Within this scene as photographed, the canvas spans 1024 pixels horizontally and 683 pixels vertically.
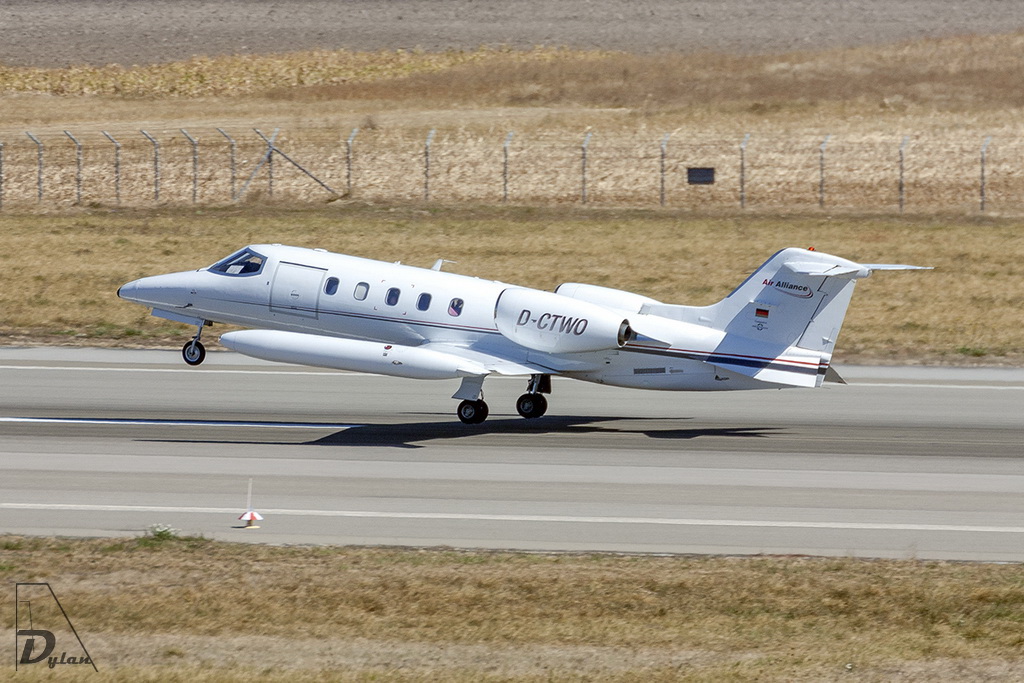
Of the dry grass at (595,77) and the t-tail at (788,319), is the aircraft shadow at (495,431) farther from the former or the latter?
the dry grass at (595,77)

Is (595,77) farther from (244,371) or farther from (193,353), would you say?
(193,353)

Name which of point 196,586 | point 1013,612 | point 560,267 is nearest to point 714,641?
point 1013,612

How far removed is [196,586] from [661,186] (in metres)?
41.2

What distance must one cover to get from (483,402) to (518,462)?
3010 mm

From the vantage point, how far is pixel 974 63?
8275cm

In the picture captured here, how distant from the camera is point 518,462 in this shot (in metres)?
21.8

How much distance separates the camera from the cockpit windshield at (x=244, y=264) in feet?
85.7

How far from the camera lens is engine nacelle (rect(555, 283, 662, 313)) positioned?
24.5m

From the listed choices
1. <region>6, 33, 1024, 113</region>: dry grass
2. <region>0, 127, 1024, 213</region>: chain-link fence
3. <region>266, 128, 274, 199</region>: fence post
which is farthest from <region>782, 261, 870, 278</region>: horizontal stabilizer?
<region>6, 33, 1024, 113</region>: dry grass

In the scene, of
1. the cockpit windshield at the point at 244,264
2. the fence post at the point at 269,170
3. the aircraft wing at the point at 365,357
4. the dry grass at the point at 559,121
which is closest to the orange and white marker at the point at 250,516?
the aircraft wing at the point at 365,357

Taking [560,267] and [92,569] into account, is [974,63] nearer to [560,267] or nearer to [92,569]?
[560,267]

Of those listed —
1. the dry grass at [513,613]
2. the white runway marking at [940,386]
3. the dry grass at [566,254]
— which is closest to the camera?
the dry grass at [513,613]

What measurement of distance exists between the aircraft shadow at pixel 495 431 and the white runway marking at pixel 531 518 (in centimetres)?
443

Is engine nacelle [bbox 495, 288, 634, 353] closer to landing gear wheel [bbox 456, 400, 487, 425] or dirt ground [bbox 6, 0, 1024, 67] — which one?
landing gear wheel [bbox 456, 400, 487, 425]
